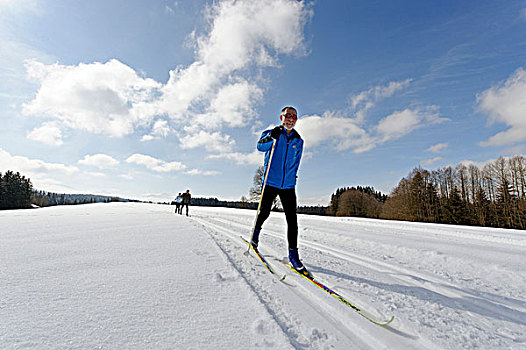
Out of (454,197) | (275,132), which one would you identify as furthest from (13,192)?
(454,197)

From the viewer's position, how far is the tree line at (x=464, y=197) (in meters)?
28.7

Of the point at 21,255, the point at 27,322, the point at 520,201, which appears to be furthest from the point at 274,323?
the point at 520,201

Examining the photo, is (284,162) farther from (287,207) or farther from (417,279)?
(417,279)

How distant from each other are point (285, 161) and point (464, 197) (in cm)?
4465

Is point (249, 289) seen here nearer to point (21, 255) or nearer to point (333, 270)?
point (333, 270)

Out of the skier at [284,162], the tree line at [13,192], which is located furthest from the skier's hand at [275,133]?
the tree line at [13,192]

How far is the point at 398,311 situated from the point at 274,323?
1.15 meters

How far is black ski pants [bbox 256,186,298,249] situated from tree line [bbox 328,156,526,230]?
36985 mm

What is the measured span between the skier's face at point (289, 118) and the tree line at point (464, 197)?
36991 mm

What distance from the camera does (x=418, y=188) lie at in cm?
3834

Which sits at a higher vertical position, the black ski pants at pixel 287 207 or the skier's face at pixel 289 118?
the skier's face at pixel 289 118

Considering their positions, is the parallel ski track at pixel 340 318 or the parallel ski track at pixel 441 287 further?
the parallel ski track at pixel 441 287

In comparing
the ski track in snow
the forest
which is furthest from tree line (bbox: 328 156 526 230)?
the ski track in snow

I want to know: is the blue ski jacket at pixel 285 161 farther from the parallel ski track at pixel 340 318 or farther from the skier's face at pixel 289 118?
the parallel ski track at pixel 340 318
